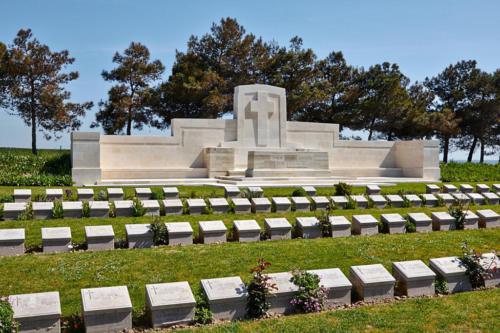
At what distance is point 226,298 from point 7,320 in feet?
7.20

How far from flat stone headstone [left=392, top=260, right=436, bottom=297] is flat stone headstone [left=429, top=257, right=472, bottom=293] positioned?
29 centimetres

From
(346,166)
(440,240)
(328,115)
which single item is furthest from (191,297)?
(328,115)

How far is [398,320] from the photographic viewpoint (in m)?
A: 5.43

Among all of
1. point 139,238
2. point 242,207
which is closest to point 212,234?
point 139,238

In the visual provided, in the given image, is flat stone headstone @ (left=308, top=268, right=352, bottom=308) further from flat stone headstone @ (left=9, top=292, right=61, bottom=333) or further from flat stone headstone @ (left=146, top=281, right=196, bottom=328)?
flat stone headstone @ (left=9, top=292, right=61, bottom=333)

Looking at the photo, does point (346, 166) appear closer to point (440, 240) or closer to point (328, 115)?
point (328, 115)

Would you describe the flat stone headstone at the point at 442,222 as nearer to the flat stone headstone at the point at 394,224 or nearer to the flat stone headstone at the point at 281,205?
the flat stone headstone at the point at 394,224

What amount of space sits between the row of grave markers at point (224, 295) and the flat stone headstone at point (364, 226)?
3.24 m

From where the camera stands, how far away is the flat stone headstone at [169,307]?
5086 millimetres

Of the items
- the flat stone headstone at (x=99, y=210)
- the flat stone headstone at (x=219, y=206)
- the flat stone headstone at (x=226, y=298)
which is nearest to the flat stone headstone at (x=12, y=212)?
the flat stone headstone at (x=99, y=210)

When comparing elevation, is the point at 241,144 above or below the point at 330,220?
above

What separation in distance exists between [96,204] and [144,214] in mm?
1137

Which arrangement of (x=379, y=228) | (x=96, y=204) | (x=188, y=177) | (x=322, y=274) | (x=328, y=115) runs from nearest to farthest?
(x=322, y=274)
(x=379, y=228)
(x=96, y=204)
(x=188, y=177)
(x=328, y=115)

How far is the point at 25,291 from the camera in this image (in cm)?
617
